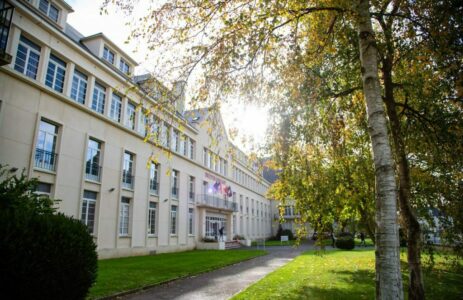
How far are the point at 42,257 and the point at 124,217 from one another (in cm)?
1779

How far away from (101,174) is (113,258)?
205 inches

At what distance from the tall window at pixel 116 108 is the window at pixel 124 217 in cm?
568

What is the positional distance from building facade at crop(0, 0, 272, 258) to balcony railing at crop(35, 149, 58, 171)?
0.17 feet

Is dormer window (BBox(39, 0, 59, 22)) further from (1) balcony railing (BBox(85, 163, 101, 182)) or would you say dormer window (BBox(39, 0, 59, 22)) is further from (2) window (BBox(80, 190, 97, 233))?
(2) window (BBox(80, 190, 97, 233))

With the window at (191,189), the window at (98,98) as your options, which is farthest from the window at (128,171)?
the window at (191,189)

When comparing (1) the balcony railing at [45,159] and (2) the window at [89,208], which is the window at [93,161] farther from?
(1) the balcony railing at [45,159]

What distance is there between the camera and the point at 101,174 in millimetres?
19328

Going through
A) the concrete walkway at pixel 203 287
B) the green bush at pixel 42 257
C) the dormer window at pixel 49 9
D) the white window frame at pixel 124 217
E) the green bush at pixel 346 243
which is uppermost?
the dormer window at pixel 49 9

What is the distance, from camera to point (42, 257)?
4625 mm

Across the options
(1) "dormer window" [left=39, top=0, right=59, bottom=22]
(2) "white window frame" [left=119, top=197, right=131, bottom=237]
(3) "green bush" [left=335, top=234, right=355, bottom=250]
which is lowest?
(3) "green bush" [left=335, top=234, right=355, bottom=250]

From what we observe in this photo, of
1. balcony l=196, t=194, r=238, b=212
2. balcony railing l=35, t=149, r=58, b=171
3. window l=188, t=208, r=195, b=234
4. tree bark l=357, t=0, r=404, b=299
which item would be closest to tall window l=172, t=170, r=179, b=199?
window l=188, t=208, r=195, b=234

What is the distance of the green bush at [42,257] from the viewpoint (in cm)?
439

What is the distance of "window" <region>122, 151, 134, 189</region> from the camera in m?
21.8

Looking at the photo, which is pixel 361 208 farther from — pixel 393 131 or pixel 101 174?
pixel 101 174
